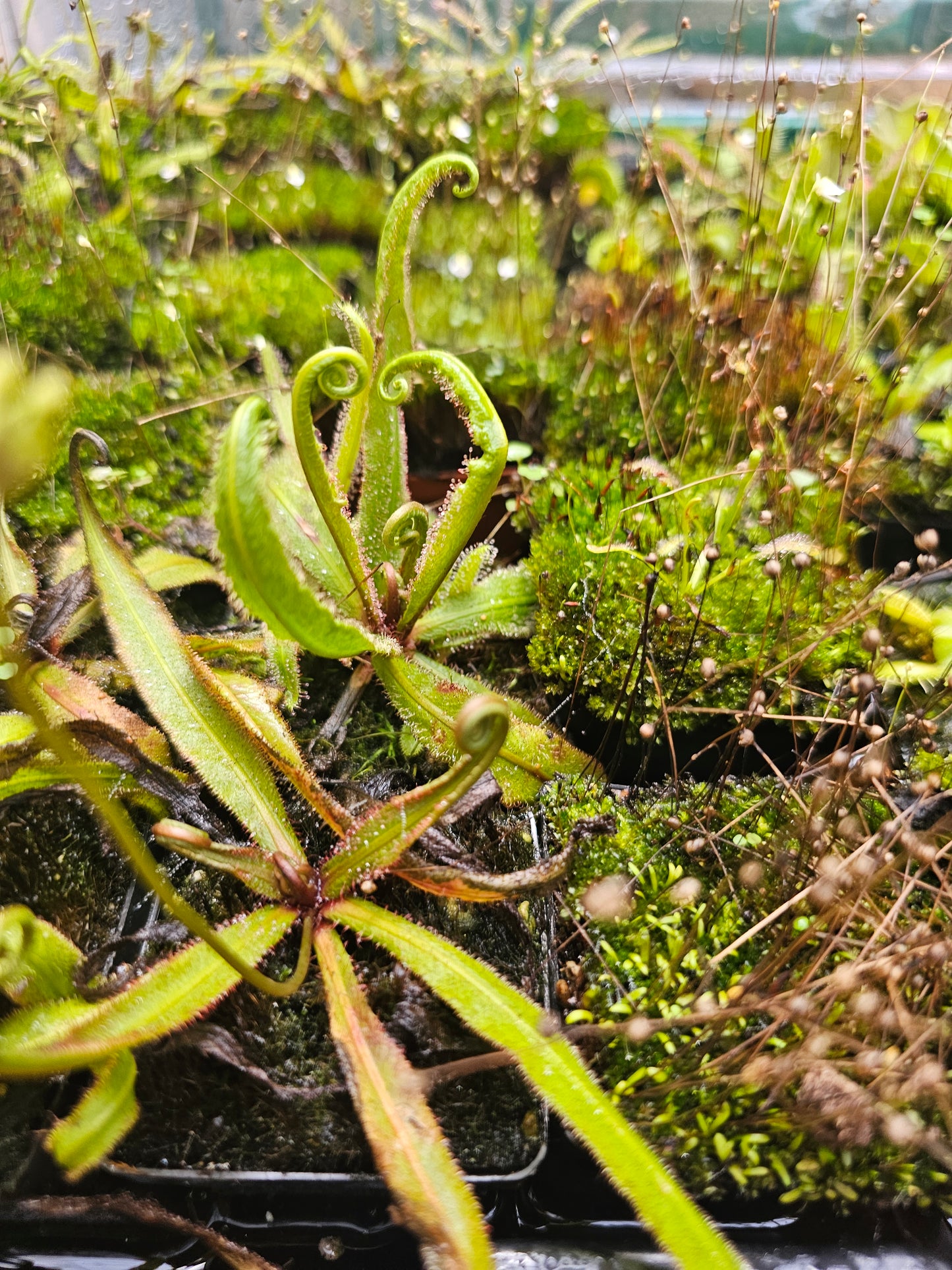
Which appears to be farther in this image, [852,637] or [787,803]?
[852,637]

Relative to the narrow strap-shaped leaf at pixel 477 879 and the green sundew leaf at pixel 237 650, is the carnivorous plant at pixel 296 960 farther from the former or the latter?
the green sundew leaf at pixel 237 650

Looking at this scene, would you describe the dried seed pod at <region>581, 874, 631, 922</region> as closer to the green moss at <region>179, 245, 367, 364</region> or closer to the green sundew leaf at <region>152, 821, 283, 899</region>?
the green sundew leaf at <region>152, 821, 283, 899</region>

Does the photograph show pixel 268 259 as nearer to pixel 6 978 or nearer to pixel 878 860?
pixel 6 978

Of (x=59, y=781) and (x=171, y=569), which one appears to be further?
(x=171, y=569)

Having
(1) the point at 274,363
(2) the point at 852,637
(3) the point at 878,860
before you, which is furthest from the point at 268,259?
(3) the point at 878,860

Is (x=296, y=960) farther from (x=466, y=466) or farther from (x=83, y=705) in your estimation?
(x=466, y=466)

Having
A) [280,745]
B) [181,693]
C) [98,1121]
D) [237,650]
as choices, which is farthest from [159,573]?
[98,1121]

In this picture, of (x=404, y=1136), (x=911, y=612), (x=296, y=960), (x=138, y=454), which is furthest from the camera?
(x=138, y=454)

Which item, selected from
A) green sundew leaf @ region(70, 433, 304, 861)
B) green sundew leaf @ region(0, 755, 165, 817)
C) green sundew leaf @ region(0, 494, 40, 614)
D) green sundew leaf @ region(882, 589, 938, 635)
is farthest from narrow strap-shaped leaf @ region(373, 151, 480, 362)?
green sundew leaf @ region(882, 589, 938, 635)
